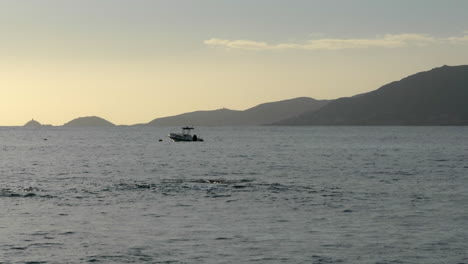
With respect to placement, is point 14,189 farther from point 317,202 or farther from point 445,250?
point 445,250

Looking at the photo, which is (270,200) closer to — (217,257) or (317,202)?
(317,202)

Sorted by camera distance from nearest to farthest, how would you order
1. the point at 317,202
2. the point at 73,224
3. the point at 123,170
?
the point at 73,224 < the point at 317,202 < the point at 123,170

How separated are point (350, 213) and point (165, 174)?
1510 inches

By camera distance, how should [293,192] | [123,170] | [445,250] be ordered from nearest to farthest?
[445,250] → [293,192] → [123,170]

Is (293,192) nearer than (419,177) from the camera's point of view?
Yes

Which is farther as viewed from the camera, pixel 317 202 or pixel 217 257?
pixel 317 202

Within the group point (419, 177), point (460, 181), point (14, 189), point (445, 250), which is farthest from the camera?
point (419, 177)

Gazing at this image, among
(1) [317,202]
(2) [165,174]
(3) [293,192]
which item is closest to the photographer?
(1) [317,202]

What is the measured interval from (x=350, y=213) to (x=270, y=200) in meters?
8.59

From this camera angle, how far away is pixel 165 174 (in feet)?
252

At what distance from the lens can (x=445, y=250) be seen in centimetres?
3039

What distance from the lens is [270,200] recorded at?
48781 millimetres

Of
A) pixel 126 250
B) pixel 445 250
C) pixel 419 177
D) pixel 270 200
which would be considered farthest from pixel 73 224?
pixel 419 177

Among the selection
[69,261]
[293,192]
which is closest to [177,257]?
[69,261]
